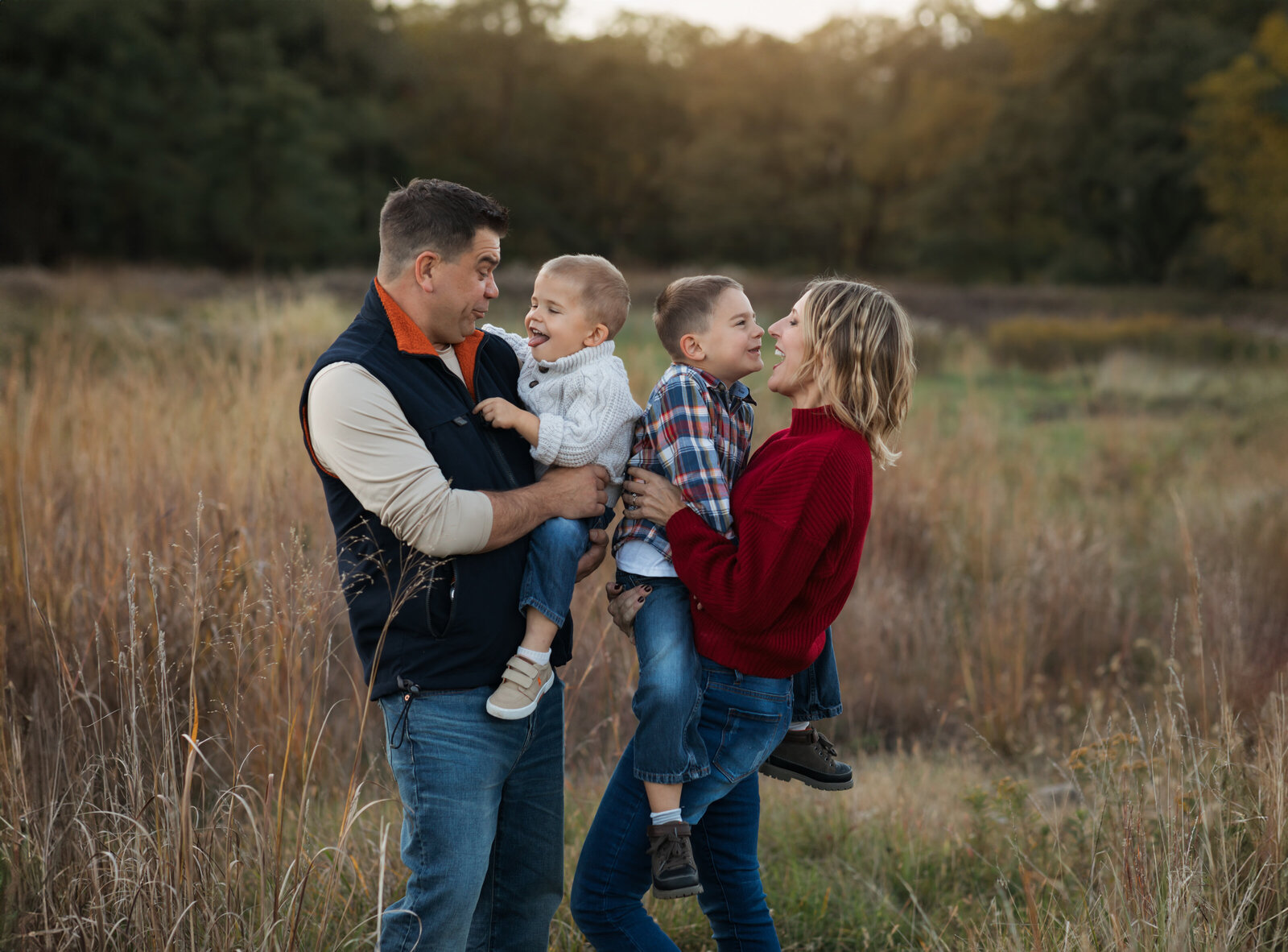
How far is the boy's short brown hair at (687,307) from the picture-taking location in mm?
2396

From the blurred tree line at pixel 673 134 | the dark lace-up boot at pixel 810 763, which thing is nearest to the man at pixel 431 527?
the dark lace-up boot at pixel 810 763

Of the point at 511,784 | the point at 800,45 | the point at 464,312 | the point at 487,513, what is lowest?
the point at 511,784

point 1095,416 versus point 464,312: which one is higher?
point 464,312

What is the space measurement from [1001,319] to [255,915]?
22.7 metres

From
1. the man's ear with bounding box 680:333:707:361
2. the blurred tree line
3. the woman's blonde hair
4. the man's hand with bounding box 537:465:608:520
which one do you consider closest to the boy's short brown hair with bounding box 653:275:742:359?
the man's ear with bounding box 680:333:707:361

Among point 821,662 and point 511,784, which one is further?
point 821,662

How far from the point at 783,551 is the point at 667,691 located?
404 mm

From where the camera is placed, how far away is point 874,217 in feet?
169

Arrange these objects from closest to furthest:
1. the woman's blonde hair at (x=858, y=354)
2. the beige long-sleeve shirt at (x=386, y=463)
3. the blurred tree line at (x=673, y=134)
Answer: the beige long-sleeve shirt at (x=386, y=463) < the woman's blonde hair at (x=858, y=354) < the blurred tree line at (x=673, y=134)

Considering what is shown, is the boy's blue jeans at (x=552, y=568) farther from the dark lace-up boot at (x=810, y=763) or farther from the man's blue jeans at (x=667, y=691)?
the dark lace-up boot at (x=810, y=763)

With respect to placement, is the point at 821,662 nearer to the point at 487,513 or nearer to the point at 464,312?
the point at 487,513

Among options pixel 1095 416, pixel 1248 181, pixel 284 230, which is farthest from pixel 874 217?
pixel 1095 416

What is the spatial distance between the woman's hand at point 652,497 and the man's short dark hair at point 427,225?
2.11 feet

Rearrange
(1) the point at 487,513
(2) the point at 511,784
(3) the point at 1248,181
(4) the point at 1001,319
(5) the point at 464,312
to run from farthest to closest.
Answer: (3) the point at 1248,181 → (4) the point at 1001,319 → (2) the point at 511,784 → (5) the point at 464,312 → (1) the point at 487,513
